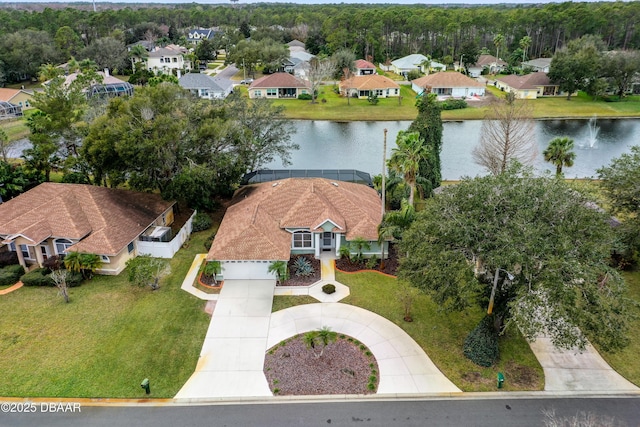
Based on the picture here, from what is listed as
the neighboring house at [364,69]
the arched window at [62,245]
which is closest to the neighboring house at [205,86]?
the neighboring house at [364,69]

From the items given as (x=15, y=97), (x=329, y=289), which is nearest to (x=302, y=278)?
(x=329, y=289)

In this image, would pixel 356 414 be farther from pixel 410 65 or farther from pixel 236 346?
pixel 410 65

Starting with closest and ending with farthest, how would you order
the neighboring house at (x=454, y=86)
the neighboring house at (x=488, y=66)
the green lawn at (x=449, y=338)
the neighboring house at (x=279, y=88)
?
the green lawn at (x=449, y=338), the neighboring house at (x=454, y=86), the neighboring house at (x=279, y=88), the neighboring house at (x=488, y=66)

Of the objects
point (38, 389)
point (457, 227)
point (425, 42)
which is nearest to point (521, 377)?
point (457, 227)

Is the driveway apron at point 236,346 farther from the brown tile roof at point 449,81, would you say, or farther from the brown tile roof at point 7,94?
the brown tile roof at point 449,81

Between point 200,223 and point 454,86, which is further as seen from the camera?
point 454,86

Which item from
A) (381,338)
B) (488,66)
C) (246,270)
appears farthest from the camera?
(488,66)
